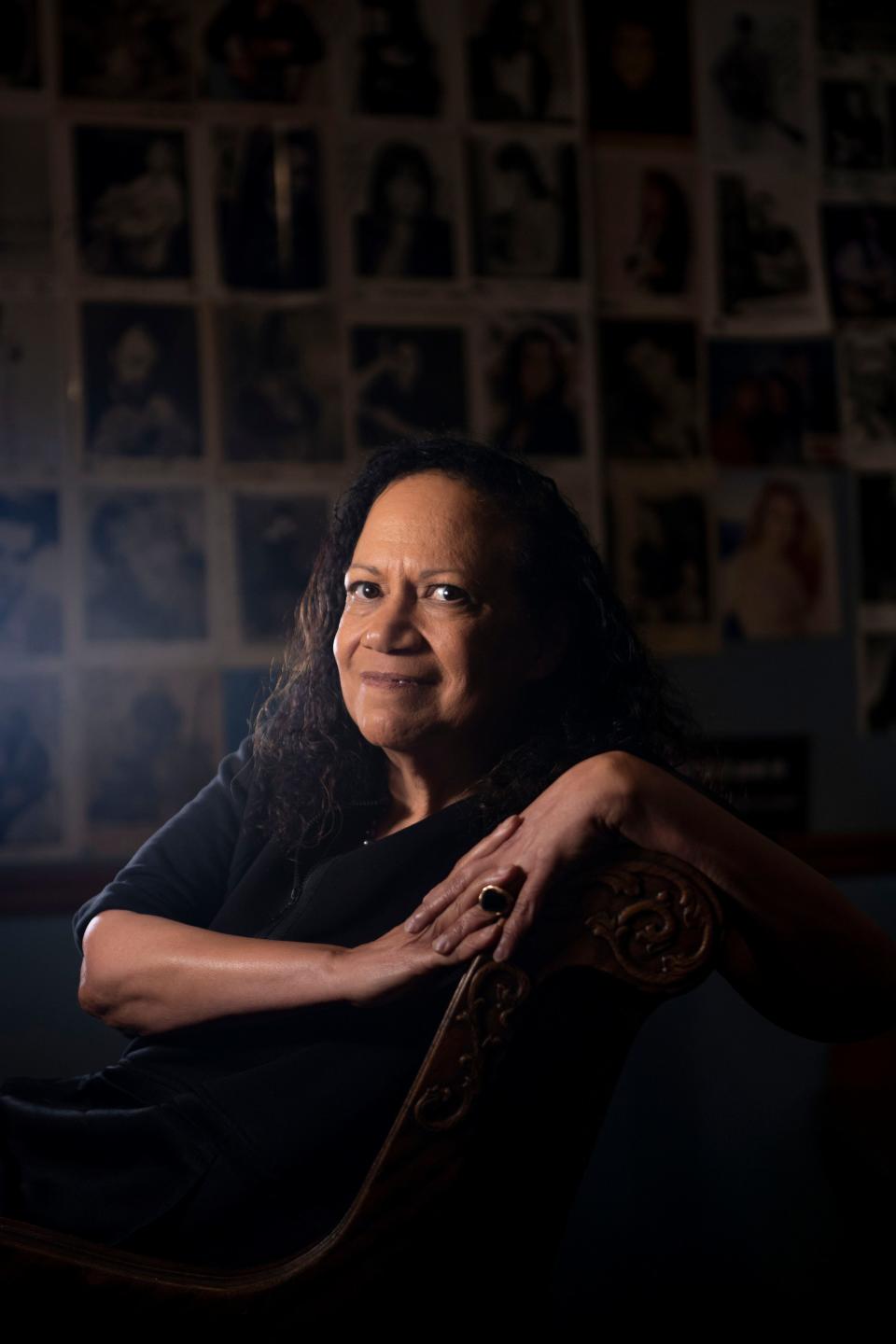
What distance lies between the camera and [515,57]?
2.14 m

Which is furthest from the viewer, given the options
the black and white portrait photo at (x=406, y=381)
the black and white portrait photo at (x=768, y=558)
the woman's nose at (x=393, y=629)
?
the black and white portrait photo at (x=768, y=558)

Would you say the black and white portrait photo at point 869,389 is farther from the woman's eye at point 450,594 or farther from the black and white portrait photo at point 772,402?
the woman's eye at point 450,594

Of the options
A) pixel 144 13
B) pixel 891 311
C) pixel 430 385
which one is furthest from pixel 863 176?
pixel 144 13

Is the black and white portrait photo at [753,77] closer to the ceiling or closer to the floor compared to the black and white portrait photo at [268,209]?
closer to the ceiling

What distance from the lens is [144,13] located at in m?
2.03

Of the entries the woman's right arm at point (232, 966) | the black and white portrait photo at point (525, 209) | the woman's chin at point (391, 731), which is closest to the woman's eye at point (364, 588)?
the woman's chin at point (391, 731)

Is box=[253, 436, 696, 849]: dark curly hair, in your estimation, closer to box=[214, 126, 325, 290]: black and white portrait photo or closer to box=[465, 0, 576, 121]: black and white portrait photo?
box=[214, 126, 325, 290]: black and white portrait photo

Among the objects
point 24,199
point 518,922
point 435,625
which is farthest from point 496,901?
point 24,199

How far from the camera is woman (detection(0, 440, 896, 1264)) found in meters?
0.81

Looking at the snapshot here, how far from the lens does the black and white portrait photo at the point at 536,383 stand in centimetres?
214

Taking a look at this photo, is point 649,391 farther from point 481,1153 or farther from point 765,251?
point 481,1153

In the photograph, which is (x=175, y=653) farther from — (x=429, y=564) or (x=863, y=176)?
(x=863, y=176)

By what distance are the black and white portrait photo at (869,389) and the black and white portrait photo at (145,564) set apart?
3.95 feet

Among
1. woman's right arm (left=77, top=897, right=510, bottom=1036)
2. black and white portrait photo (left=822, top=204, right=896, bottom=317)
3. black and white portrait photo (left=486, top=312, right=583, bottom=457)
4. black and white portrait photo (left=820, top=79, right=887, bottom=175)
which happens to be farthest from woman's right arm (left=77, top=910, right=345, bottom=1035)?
black and white portrait photo (left=820, top=79, right=887, bottom=175)
